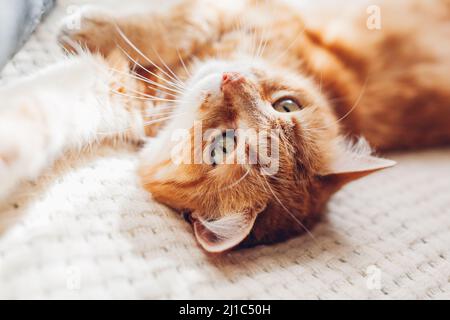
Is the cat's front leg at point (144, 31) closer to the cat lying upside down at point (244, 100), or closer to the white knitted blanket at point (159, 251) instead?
the cat lying upside down at point (244, 100)

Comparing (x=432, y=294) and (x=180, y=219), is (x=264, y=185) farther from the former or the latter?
(x=432, y=294)

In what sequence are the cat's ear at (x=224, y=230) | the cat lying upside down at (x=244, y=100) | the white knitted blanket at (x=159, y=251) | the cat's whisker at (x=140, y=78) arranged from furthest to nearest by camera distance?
the cat's whisker at (x=140, y=78) < the cat lying upside down at (x=244, y=100) < the cat's ear at (x=224, y=230) < the white knitted blanket at (x=159, y=251)

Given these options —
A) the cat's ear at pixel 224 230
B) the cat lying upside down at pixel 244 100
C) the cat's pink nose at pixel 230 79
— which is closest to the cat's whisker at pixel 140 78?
the cat lying upside down at pixel 244 100

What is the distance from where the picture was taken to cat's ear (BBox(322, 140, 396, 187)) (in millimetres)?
1261

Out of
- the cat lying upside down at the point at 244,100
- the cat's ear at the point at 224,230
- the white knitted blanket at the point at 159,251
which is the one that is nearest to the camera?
the white knitted blanket at the point at 159,251

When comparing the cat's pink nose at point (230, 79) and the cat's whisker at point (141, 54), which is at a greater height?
the cat's whisker at point (141, 54)

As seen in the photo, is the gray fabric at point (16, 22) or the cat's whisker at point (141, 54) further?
the cat's whisker at point (141, 54)

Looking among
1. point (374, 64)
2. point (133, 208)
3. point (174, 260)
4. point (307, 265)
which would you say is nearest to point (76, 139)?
point (133, 208)

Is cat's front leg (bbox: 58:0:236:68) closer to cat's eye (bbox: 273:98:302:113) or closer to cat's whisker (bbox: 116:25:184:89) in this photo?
cat's whisker (bbox: 116:25:184:89)

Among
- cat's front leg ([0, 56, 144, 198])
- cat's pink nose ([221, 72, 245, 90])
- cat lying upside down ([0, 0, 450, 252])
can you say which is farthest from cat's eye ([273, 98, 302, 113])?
cat's front leg ([0, 56, 144, 198])

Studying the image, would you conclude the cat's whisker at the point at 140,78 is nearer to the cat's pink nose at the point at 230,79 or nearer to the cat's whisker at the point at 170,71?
the cat's whisker at the point at 170,71

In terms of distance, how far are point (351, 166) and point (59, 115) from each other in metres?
0.82

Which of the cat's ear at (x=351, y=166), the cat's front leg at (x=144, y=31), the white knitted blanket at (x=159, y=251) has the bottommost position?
the white knitted blanket at (x=159, y=251)

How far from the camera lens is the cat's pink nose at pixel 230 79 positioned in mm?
1262
